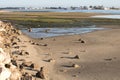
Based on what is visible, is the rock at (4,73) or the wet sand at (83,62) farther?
the wet sand at (83,62)

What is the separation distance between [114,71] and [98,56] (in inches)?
234

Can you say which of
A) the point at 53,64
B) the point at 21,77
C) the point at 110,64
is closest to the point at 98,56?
the point at 110,64

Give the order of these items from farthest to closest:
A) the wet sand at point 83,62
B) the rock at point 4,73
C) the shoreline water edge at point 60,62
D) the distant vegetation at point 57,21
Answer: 1. the distant vegetation at point 57,21
2. the wet sand at point 83,62
3. the shoreline water edge at point 60,62
4. the rock at point 4,73

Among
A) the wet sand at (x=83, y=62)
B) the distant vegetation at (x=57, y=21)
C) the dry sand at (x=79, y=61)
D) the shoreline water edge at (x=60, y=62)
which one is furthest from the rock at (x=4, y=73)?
the distant vegetation at (x=57, y=21)

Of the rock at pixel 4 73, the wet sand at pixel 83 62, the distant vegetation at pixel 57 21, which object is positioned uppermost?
the rock at pixel 4 73

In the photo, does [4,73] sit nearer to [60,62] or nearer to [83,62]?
[60,62]

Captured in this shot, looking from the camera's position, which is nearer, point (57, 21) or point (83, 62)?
point (83, 62)

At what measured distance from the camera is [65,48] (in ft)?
111

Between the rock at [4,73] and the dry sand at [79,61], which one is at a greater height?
the rock at [4,73]

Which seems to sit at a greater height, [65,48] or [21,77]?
[21,77]

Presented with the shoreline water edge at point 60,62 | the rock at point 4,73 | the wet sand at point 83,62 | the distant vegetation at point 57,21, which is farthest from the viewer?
the distant vegetation at point 57,21

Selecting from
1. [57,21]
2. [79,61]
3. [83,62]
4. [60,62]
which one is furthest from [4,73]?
[57,21]

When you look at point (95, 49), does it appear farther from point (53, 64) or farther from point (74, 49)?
point (53, 64)

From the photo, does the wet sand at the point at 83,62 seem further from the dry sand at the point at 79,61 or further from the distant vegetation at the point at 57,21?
the distant vegetation at the point at 57,21
